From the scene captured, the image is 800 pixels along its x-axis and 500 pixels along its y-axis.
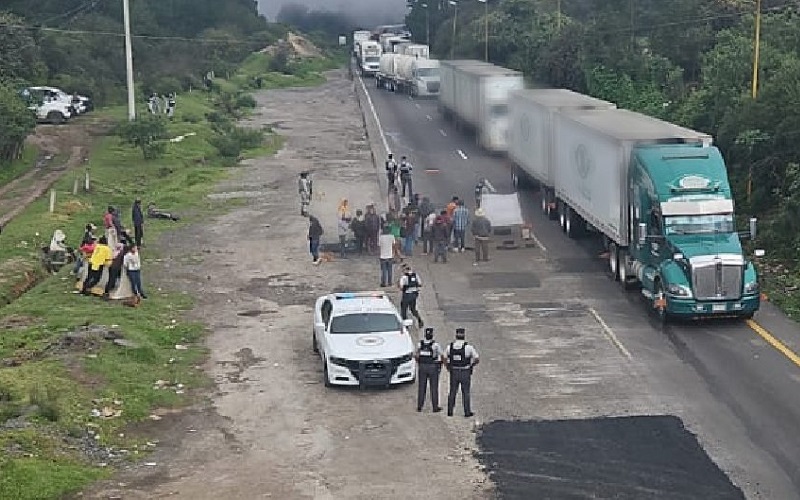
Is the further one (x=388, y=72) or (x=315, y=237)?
(x=388, y=72)

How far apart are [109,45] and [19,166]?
39735 mm

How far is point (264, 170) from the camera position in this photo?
167 feet

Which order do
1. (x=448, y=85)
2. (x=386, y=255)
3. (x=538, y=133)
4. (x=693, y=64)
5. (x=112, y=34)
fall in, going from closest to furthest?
(x=386, y=255), (x=538, y=133), (x=693, y=64), (x=448, y=85), (x=112, y=34)

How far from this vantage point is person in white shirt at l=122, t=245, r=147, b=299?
26297 millimetres

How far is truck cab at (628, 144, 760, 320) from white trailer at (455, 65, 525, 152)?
22640 mm

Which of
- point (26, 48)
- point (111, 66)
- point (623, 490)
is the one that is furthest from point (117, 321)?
point (111, 66)

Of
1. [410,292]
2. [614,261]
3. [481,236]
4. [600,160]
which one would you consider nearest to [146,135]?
[481,236]

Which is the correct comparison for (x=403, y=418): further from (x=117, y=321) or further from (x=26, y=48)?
(x=26, y=48)

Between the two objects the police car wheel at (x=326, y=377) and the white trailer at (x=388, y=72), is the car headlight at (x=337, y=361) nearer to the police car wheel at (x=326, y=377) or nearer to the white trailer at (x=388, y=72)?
the police car wheel at (x=326, y=377)

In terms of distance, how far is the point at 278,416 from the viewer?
19.2 m

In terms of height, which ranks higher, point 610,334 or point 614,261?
point 614,261

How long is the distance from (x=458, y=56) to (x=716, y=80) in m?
55.8

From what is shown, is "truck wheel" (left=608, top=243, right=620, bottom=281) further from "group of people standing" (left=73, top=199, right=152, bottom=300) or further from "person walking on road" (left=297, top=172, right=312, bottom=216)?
"person walking on road" (left=297, top=172, right=312, bottom=216)

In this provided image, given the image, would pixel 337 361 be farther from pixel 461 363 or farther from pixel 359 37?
pixel 359 37
